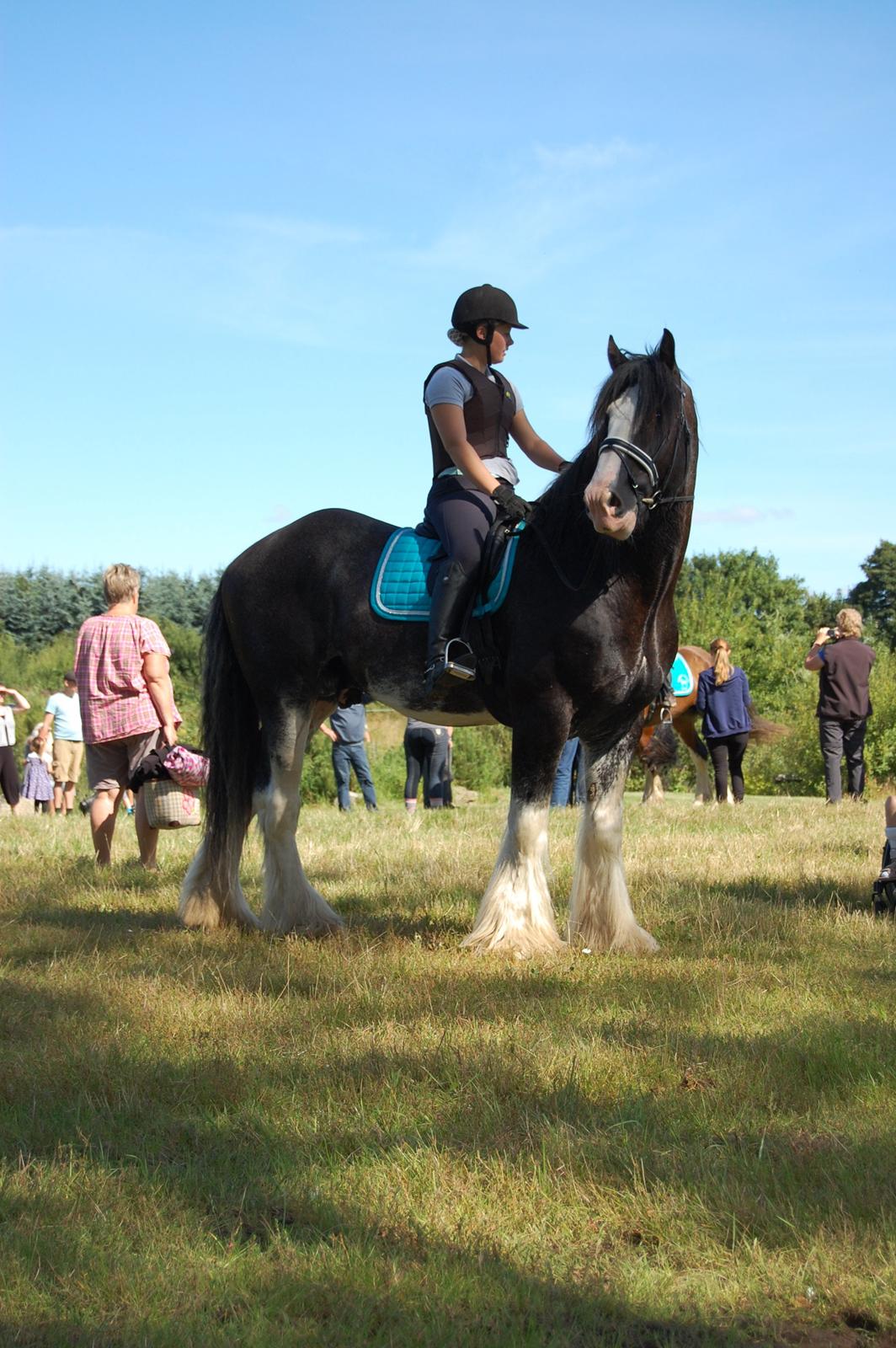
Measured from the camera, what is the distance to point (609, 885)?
264 inches

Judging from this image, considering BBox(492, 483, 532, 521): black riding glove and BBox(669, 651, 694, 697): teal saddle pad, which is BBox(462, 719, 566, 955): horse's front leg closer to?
BBox(492, 483, 532, 521): black riding glove

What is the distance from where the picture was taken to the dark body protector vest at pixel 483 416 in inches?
269

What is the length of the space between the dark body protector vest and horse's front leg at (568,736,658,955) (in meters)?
1.71

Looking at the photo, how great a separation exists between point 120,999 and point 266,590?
2.77m

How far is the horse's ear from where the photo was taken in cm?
611

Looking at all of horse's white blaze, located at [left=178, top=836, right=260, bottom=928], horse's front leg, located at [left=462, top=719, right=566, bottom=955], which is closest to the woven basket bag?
horse's white blaze, located at [left=178, top=836, right=260, bottom=928]

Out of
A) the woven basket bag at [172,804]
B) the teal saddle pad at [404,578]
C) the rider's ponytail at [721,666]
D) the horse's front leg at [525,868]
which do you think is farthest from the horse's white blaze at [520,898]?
the rider's ponytail at [721,666]

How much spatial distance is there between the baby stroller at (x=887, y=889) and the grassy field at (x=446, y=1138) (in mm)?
326

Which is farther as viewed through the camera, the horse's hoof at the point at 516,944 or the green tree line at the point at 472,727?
the green tree line at the point at 472,727

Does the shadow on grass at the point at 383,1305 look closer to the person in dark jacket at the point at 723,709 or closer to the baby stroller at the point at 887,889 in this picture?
the baby stroller at the point at 887,889

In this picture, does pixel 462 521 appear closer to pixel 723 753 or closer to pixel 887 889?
pixel 887 889

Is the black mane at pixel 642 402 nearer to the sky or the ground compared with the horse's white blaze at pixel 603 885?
nearer to the sky

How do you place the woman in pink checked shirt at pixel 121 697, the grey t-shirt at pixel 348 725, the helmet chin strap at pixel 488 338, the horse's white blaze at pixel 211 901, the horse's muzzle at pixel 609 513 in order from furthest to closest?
1. the grey t-shirt at pixel 348 725
2. the woman in pink checked shirt at pixel 121 697
3. the horse's white blaze at pixel 211 901
4. the helmet chin strap at pixel 488 338
5. the horse's muzzle at pixel 609 513

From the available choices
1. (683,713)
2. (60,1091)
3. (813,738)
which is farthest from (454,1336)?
(813,738)
